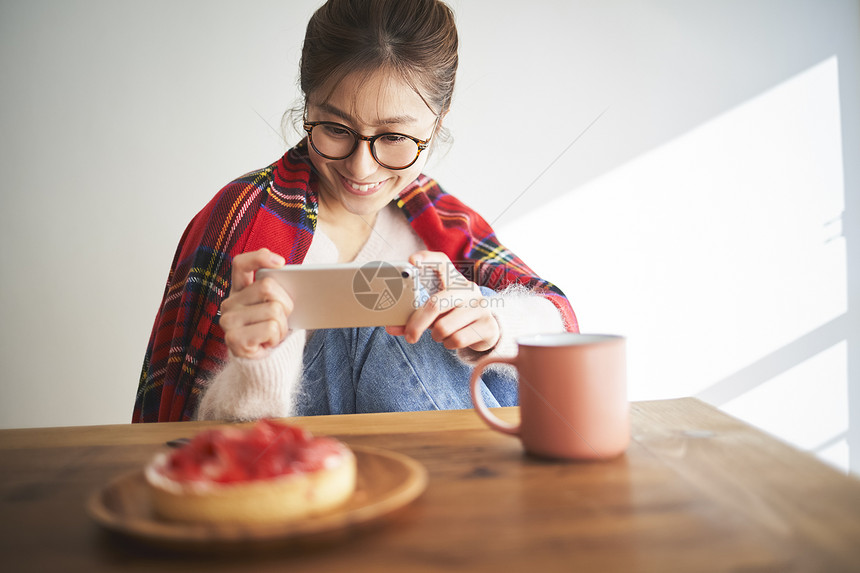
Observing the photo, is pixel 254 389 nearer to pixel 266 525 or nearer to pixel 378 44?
pixel 266 525

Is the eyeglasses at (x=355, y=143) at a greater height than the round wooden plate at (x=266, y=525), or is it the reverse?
the eyeglasses at (x=355, y=143)

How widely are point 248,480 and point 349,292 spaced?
45 cm

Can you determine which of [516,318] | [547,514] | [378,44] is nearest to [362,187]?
[378,44]

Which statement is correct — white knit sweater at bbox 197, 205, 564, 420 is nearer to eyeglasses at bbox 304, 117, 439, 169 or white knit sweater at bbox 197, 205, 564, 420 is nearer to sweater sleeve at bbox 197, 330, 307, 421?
sweater sleeve at bbox 197, 330, 307, 421

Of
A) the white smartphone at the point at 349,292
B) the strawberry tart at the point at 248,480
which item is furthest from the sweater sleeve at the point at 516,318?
the strawberry tart at the point at 248,480

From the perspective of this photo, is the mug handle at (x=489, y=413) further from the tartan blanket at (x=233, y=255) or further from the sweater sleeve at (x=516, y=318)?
the tartan blanket at (x=233, y=255)

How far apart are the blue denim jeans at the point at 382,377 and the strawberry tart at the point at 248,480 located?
51 cm

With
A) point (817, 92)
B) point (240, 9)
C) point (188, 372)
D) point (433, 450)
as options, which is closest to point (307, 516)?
point (433, 450)

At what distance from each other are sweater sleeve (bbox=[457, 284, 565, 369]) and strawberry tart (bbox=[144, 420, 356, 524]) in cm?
51

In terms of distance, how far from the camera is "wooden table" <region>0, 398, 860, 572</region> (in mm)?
393

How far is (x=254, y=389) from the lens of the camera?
2.99ft

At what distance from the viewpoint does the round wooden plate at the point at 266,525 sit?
1.25 feet

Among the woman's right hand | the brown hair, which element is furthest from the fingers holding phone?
the brown hair

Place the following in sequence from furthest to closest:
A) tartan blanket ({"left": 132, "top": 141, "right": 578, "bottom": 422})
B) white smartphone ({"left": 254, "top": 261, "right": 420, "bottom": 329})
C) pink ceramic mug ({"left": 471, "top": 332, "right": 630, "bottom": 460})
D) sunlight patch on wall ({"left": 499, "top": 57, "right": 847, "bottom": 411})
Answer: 1. sunlight patch on wall ({"left": 499, "top": 57, "right": 847, "bottom": 411})
2. tartan blanket ({"left": 132, "top": 141, "right": 578, "bottom": 422})
3. white smartphone ({"left": 254, "top": 261, "right": 420, "bottom": 329})
4. pink ceramic mug ({"left": 471, "top": 332, "right": 630, "bottom": 460})
